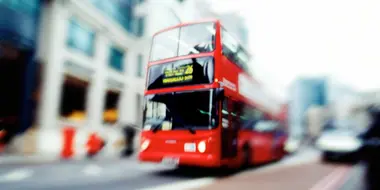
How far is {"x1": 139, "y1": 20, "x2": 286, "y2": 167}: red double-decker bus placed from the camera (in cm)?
129

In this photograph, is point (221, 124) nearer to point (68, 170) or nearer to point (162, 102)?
point (162, 102)

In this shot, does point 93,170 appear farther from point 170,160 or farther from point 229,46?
point 229,46

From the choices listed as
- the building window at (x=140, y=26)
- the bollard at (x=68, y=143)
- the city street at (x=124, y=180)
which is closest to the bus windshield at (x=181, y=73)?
the building window at (x=140, y=26)

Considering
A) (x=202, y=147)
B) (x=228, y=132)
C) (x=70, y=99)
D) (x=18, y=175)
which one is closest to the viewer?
(x=202, y=147)

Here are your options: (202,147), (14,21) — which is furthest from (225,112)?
(14,21)

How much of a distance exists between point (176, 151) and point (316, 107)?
12353cm

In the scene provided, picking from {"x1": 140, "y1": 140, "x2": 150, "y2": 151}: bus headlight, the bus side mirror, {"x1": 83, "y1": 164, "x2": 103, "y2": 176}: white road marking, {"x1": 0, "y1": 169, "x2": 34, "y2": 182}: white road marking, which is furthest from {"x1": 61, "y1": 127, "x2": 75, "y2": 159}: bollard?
the bus side mirror

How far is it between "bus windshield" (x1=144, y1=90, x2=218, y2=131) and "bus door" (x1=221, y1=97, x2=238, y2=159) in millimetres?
66

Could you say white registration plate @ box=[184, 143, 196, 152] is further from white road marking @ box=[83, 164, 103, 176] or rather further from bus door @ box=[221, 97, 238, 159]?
white road marking @ box=[83, 164, 103, 176]

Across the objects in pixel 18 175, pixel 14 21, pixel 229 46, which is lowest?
pixel 18 175

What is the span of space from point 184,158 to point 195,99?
1.06 ft

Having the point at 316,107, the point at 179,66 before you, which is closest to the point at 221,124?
the point at 179,66

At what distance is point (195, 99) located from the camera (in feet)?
4.57

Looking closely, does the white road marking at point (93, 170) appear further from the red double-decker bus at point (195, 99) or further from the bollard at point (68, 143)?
the red double-decker bus at point (195, 99)
